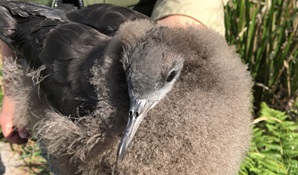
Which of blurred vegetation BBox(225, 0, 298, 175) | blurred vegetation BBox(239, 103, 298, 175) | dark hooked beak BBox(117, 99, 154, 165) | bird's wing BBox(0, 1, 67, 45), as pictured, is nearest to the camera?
dark hooked beak BBox(117, 99, 154, 165)

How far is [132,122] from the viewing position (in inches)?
77.5

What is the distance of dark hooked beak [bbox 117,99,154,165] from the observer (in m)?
1.95

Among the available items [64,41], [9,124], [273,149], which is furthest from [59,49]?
[273,149]

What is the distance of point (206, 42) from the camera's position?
216 cm

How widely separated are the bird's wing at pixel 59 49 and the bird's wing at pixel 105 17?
6 cm

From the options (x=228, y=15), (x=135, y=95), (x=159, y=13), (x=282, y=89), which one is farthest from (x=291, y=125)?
(x=135, y=95)

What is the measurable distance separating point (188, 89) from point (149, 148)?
1.00ft

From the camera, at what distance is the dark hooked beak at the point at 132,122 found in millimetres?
1947

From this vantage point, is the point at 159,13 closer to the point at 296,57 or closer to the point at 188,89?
the point at 188,89

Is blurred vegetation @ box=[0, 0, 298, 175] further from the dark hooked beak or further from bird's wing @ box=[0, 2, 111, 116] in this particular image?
the dark hooked beak

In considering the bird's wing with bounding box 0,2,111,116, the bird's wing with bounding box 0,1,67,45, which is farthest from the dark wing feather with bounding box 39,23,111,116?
the bird's wing with bounding box 0,1,67,45

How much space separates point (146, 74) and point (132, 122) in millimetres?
204

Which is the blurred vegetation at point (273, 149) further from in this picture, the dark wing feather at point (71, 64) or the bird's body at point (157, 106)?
the dark wing feather at point (71, 64)

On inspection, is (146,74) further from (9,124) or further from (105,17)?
(9,124)
